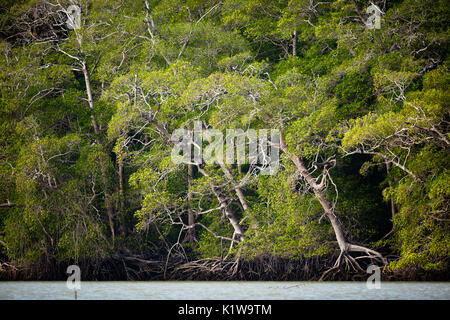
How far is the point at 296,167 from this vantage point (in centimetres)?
1614

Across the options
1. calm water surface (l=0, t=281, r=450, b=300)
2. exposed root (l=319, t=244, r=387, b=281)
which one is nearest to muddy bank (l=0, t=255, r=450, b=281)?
exposed root (l=319, t=244, r=387, b=281)

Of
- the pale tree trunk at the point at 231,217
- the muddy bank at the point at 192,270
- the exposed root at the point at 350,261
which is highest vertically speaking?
the pale tree trunk at the point at 231,217

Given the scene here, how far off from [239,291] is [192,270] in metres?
4.19

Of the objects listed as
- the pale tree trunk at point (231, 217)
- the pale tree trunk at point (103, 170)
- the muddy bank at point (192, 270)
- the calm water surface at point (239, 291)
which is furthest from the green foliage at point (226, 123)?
the calm water surface at point (239, 291)

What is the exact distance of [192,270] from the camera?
56.6 feet

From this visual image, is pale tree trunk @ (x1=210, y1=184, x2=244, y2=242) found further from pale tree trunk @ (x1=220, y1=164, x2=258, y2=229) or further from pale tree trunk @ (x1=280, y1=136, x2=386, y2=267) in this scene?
pale tree trunk @ (x1=280, y1=136, x2=386, y2=267)

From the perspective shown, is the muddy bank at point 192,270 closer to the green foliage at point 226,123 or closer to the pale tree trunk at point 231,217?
the green foliage at point 226,123

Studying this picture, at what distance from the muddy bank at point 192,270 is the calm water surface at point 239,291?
2.75ft

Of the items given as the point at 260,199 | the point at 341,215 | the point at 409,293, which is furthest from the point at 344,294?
the point at 260,199

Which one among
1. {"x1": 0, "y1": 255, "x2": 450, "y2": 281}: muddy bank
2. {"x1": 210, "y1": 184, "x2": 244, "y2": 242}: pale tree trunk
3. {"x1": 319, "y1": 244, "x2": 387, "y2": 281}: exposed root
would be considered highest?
{"x1": 210, "y1": 184, "x2": 244, "y2": 242}: pale tree trunk

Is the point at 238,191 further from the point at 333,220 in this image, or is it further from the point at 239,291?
the point at 239,291

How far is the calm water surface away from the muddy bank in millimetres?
838

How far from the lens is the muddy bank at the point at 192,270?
15906 mm

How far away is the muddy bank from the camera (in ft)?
52.2
